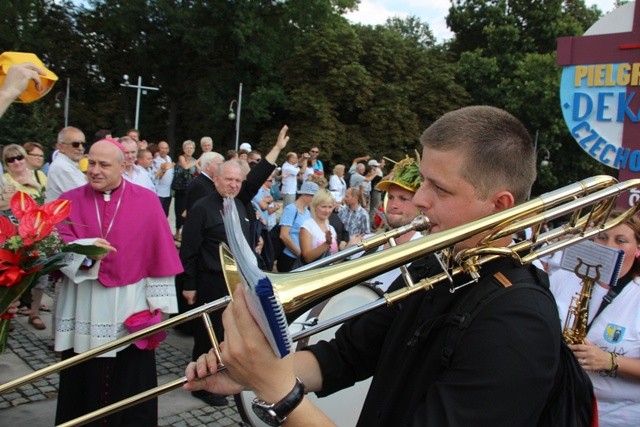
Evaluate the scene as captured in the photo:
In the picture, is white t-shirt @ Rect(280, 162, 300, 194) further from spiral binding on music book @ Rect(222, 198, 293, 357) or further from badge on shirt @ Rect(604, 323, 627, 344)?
spiral binding on music book @ Rect(222, 198, 293, 357)

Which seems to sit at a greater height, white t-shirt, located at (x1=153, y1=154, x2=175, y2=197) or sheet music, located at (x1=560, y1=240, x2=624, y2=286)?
sheet music, located at (x1=560, y1=240, x2=624, y2=286)

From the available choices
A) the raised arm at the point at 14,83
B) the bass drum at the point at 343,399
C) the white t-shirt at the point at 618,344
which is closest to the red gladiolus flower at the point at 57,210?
the raised arm at the point at 14,83

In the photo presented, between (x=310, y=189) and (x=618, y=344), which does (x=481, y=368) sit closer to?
(x=618, y=344)

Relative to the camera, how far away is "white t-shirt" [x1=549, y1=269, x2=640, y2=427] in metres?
2.70

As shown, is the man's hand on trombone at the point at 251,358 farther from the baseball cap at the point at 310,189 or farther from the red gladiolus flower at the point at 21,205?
the baseball cap at the point at 310,189

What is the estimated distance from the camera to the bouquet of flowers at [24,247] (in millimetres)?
2820

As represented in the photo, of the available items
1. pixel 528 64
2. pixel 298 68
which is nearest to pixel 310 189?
pixel 528 64

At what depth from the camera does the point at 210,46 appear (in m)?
37.1

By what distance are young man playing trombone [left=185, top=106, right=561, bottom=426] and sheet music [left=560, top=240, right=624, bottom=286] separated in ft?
3.01

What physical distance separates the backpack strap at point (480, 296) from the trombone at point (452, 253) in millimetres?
47

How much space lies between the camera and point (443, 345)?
145 centimetres

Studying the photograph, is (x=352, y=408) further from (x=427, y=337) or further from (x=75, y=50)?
(x=75, y=50)

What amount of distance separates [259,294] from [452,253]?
697 millimetres

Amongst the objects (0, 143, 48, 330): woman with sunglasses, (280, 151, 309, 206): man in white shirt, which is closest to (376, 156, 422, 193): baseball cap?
(0, 143, 48, 330): woman with sunglasses
